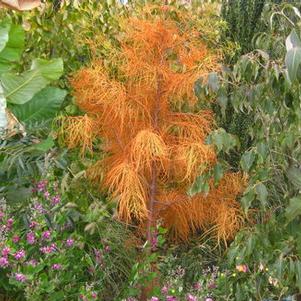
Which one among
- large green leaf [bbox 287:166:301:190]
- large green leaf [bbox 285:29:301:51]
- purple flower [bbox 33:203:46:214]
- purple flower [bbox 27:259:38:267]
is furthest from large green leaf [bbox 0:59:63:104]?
large green leaf [bbox 285:29:301:51]

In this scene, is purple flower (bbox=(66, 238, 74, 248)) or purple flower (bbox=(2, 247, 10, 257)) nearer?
purple flower (bbox=(2, 247, 10, 257))

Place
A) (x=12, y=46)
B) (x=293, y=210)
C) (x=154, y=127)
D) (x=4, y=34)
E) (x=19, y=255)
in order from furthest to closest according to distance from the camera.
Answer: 1. (x=12, y=46)
2. (x=4, y=34)
3. (x=154, y=127)
4. (x=19, y=255)
5. (x=293, y=210)

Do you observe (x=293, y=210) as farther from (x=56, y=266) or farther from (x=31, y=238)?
(x=31, y=238)

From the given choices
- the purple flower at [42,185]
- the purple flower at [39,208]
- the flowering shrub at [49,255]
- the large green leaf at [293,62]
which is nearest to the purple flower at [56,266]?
the flowering shrub at [49,255]

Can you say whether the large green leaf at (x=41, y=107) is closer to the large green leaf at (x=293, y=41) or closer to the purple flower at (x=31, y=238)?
the purple flower at (x=31, y=238)

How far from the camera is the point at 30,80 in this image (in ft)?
14.7

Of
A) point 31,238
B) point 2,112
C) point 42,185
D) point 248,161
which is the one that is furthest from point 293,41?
point 2,112

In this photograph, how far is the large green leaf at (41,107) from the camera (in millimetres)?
4656

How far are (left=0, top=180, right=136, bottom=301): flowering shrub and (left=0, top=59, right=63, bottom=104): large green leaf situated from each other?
1204 millimetres

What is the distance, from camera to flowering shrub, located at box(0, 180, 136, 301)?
105 inches

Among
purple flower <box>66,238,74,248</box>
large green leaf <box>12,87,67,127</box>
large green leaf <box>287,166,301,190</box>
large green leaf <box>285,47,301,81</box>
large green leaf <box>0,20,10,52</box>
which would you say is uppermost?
large green leaf <box>285,47,301,81</box>

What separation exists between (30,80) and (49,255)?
2000 mm

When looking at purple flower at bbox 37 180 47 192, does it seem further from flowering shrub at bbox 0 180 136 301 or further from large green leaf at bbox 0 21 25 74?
large green leaf at bbox 0 21 25 74

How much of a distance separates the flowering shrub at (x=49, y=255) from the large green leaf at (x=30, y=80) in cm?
120
